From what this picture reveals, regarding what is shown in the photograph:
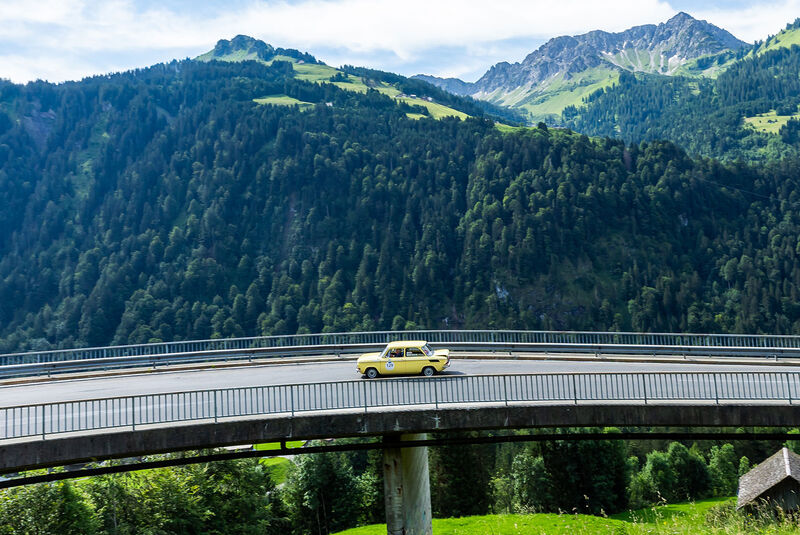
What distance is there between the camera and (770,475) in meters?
46.3

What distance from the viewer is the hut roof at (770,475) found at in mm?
45000

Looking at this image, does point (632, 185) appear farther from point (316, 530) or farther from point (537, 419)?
point (537, 419)

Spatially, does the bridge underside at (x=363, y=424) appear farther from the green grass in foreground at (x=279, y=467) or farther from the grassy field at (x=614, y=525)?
the green grass in foreground at (x=279, y=467)

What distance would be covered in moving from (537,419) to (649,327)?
142702 millimetres

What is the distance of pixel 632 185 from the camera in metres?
184

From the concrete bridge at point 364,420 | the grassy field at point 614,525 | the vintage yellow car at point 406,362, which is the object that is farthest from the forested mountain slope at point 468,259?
the concrete bridge at point 364,420

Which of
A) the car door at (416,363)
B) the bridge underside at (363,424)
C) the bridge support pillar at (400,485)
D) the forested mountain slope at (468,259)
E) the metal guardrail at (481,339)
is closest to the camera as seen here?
the bridge underside at (363,424)

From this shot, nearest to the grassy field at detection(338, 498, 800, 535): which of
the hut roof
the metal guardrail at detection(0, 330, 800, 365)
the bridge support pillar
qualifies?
the bridge support pillar

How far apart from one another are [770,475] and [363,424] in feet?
128

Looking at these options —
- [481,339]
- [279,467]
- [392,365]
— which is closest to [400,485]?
[392,365]

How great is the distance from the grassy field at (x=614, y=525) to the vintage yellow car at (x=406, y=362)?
761 centimetres

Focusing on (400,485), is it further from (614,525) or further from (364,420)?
(614,525)

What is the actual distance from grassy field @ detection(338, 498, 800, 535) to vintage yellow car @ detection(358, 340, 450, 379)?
25.0ft

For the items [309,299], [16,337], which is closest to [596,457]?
[309,299]
